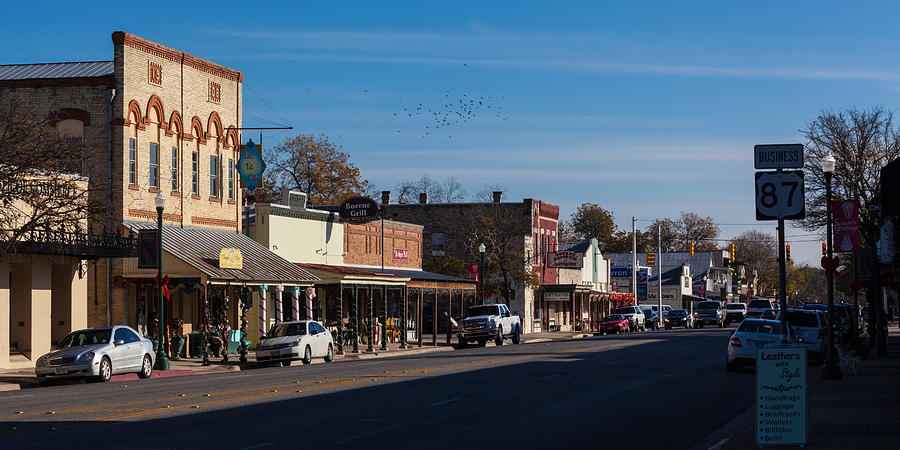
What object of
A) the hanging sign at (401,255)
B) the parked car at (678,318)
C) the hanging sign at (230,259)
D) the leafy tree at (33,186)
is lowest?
the parked car at (678,318)

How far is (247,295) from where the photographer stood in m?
39.4

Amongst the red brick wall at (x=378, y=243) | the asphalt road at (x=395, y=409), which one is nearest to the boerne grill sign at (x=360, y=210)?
the red brick wall at (x=378, y=243)

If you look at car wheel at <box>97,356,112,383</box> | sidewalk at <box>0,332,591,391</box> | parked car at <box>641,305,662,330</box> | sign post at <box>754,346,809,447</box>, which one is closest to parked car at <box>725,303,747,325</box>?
parked car at <box>641,305,662,330</box>

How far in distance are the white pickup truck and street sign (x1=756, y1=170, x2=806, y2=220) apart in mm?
36936

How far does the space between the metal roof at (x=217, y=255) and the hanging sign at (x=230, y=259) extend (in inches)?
7.1

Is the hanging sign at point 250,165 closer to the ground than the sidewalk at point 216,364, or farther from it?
farther from it

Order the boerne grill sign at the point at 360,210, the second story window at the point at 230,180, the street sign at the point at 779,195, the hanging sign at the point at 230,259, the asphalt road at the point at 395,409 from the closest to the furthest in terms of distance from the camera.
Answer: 1. the street sign at the point at 779,195
2. the asphalt road at the point at 395,409
3. the hanging sign at the point at 230,259
4. the second story window at the point at 230,180
5. the boerne grill sign at the point at 360,210

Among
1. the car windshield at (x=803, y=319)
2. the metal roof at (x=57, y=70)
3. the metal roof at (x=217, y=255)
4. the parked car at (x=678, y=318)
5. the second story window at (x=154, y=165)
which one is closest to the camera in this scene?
the car windshield at (x=803, y=319)

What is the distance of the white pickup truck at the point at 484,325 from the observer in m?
50.1

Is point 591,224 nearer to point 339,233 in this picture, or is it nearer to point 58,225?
point 339,233

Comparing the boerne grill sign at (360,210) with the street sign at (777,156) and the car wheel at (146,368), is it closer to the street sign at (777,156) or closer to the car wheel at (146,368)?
the car wheel at (146,368)

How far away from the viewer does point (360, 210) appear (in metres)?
49.5

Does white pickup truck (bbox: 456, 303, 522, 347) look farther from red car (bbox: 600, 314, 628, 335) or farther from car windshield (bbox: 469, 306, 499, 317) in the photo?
red car (bbox: 600, 314, 628, 335)

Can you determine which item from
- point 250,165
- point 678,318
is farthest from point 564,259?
point 250,165
